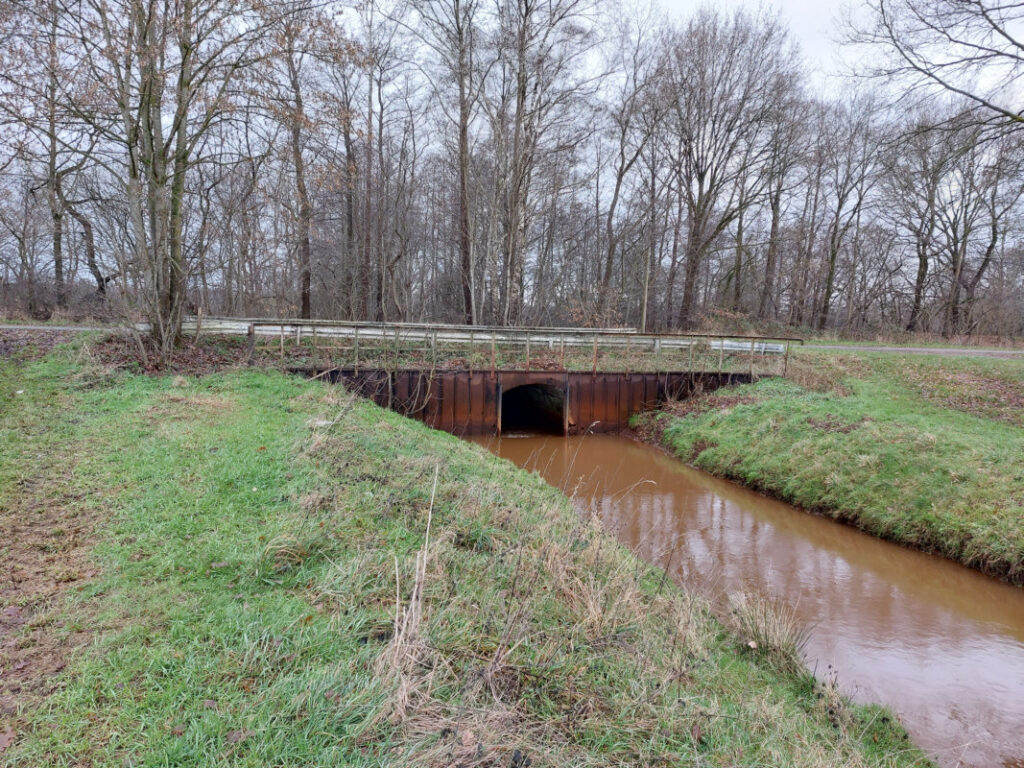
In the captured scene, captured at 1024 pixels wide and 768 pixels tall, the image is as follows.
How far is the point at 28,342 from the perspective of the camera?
1314 cm

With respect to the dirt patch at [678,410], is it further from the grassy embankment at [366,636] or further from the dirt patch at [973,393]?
the grassy embankment at [366,636]

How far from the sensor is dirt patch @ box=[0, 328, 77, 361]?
12.3m

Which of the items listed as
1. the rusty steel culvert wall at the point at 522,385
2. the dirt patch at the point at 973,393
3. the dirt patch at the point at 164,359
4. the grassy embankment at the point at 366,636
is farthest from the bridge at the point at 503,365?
the grassy embankment at the point at 366,636

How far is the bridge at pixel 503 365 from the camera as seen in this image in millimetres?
14484

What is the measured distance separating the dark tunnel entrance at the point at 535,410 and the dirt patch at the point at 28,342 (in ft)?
38.3

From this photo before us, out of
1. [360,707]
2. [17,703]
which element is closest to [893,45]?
[360,707]

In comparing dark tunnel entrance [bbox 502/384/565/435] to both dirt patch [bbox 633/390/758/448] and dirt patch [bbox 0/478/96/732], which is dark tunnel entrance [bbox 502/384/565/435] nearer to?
dirt patch [bbox 633/390/758/448]

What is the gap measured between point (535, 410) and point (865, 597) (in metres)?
13.1

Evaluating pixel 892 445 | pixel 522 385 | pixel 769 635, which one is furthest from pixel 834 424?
pixel 769 635

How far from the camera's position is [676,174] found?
2627 centimetres

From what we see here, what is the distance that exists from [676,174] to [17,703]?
28.3 meters

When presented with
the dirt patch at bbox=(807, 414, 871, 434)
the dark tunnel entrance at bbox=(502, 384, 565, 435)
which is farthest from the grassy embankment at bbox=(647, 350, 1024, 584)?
the dark tunnel entrance at bbox=(502, 384, 565, 435)

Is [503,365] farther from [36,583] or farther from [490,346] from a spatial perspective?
[36,583]

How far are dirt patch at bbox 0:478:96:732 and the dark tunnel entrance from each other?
1237 centimetres
